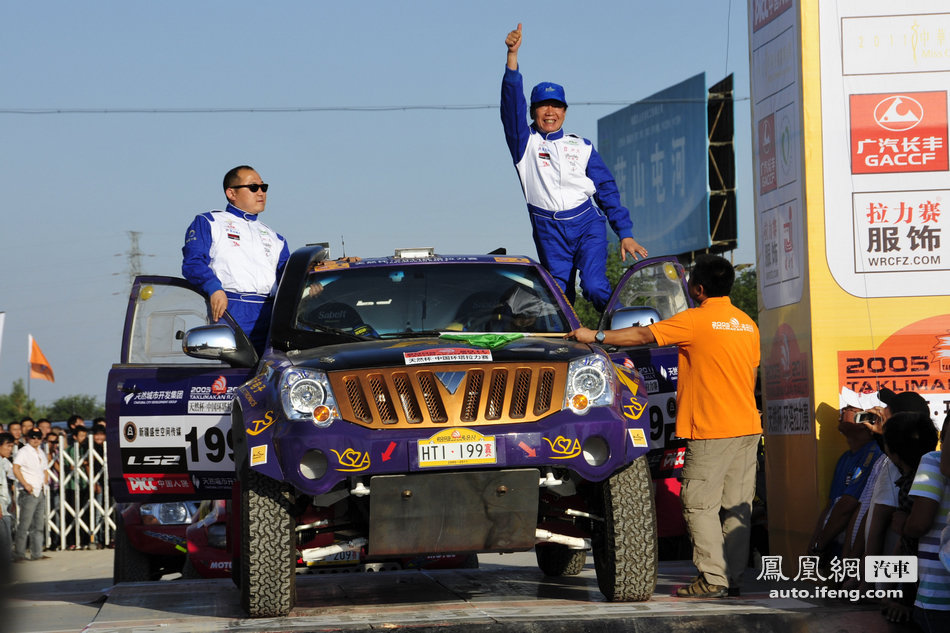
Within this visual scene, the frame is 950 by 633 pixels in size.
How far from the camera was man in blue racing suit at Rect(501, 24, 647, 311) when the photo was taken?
30.5 ft

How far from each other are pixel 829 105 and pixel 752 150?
98 centimetres

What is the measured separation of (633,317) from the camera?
7.04 metres

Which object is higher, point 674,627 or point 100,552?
point 674,627

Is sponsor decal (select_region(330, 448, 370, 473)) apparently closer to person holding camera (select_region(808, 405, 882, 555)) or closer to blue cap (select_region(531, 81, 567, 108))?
person holding camera (select_region(808, 405, 882, 555))

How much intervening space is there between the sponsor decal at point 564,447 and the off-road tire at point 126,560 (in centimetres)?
457

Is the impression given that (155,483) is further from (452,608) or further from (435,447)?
(435,447)

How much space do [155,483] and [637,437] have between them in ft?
10.2

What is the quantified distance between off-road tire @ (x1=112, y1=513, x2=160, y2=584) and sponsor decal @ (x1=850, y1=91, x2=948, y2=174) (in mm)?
5668

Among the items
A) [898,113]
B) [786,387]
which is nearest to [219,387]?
[786,387]

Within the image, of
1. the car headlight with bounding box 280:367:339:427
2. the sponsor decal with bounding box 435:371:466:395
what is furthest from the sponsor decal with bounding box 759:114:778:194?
the car headlight with bounding box 280:367:339:427

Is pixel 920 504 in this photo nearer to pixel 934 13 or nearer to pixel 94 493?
pixel 934 13

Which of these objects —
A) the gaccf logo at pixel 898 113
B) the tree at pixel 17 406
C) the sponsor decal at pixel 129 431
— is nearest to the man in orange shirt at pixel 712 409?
the gaccf logo at pixel 898 113

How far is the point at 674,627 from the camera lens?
5.65 metres

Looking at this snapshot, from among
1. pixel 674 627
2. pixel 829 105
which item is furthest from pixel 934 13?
pixel 674 627
